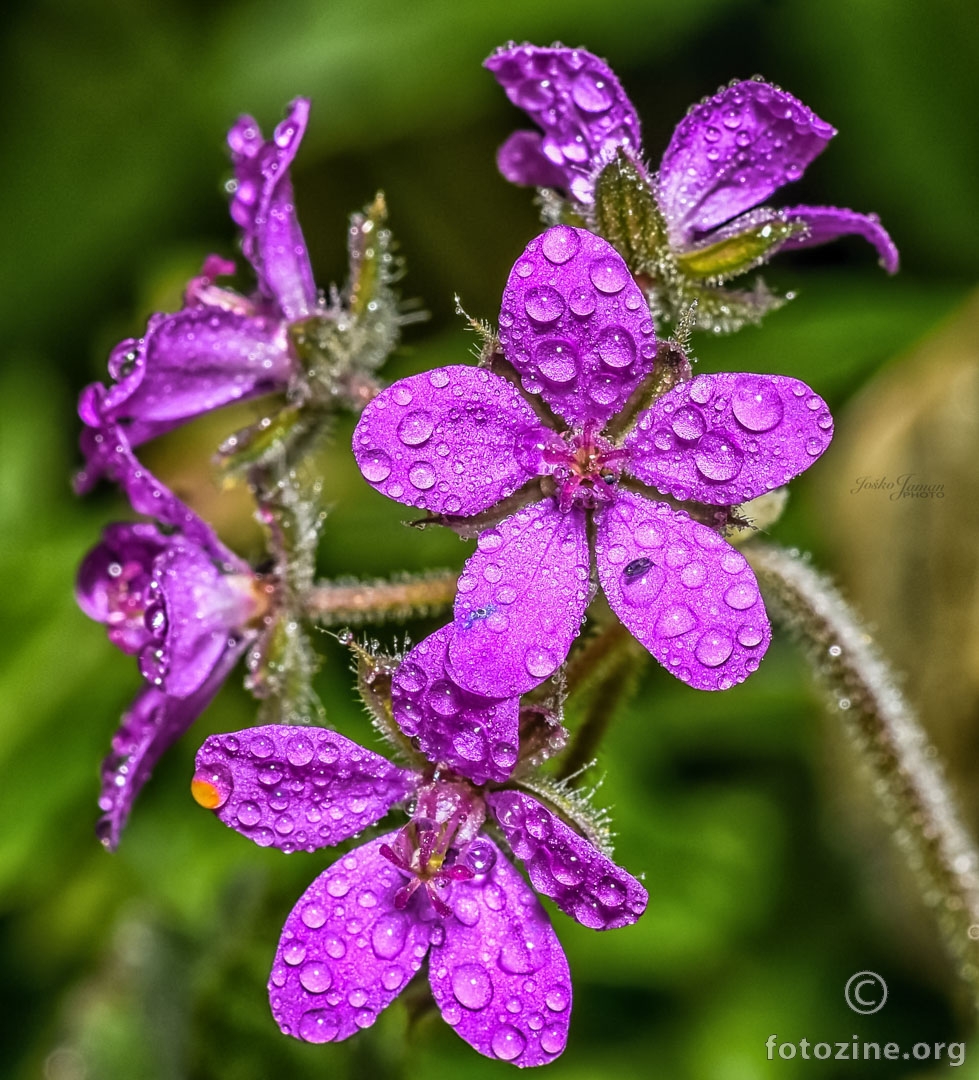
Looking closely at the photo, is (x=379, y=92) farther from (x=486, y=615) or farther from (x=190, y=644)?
(x=486, y=615)

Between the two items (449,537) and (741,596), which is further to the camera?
(449,537)

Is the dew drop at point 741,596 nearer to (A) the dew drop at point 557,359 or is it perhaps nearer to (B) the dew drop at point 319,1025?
(A) the dew drop at point 557,359

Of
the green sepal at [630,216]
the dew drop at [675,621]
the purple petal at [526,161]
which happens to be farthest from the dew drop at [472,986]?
the purple petal at [526,161]

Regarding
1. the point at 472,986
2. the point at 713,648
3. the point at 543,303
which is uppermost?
the point at 543,303

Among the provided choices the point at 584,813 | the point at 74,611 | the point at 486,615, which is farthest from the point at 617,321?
the point at 74,611

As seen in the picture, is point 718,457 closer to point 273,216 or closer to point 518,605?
point 518,605

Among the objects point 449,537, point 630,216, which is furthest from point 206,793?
point 449,537
